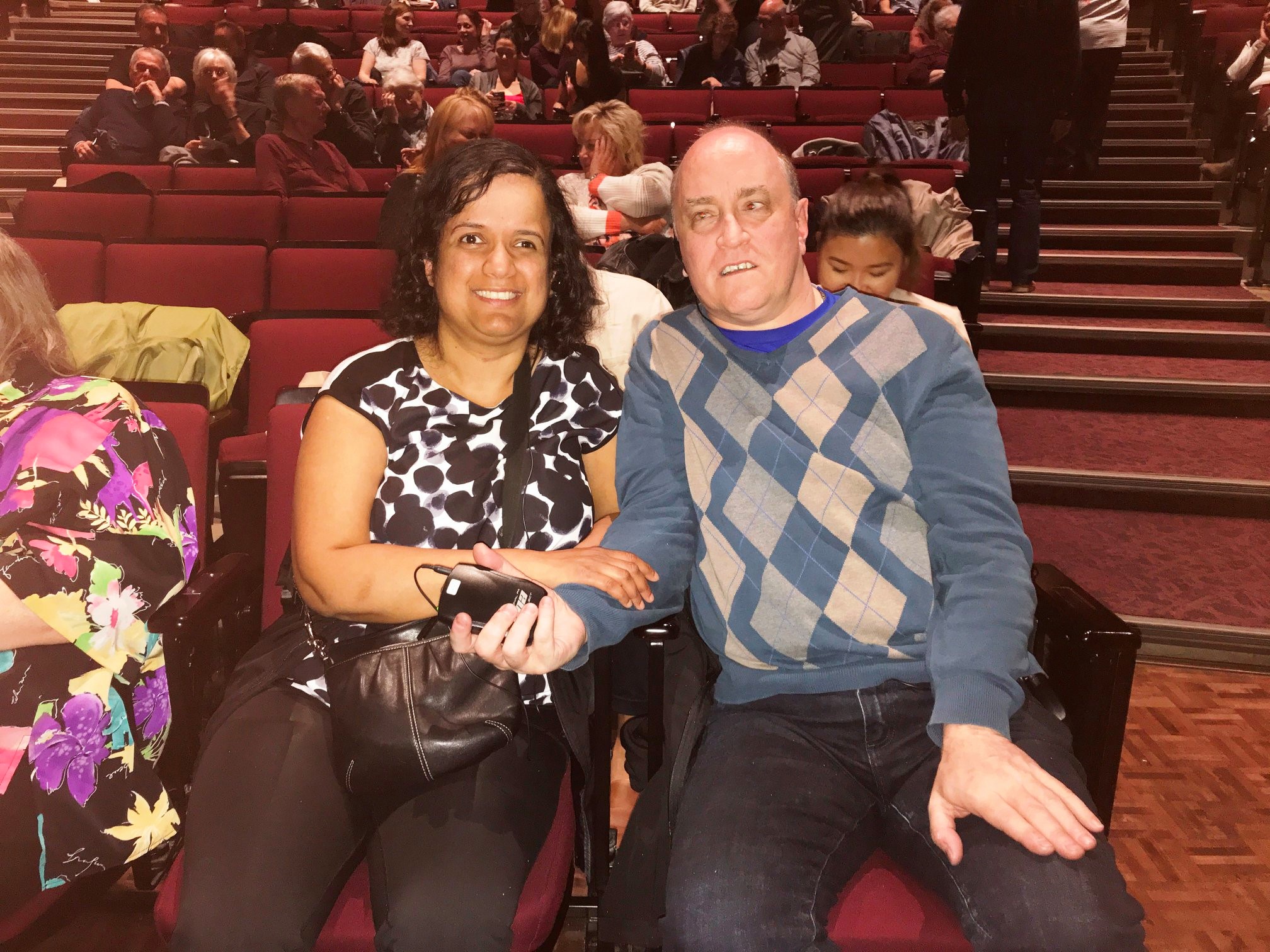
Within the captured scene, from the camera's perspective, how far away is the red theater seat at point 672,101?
20.6 ft

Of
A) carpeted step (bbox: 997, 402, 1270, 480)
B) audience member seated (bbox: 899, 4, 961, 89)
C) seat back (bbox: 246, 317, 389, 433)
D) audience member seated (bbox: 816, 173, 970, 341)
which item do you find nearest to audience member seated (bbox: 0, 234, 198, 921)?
seat back (bbox: 246, 317, 389, 433)

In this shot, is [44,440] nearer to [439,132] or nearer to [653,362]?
[653,362]

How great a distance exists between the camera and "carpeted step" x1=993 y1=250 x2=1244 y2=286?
4469mm

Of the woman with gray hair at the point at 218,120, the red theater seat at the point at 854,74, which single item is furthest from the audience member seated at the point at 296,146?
the red theater seat at the point at 854,74

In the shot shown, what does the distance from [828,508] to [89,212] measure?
4.17 m

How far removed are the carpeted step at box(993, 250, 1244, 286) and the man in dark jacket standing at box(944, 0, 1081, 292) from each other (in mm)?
374

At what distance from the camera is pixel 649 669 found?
136 cm

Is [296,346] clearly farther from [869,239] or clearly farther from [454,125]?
[869,239]

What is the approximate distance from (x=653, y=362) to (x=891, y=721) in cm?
62

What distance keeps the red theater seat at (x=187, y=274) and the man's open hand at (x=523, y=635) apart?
2590 millimetres

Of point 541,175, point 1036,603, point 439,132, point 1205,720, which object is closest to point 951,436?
point 1036,603

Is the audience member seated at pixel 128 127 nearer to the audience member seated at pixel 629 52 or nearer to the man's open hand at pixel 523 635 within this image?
the audience member seated at pixel 629 52

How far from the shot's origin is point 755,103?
6.35 m

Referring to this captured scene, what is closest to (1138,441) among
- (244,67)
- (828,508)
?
(828,508)
